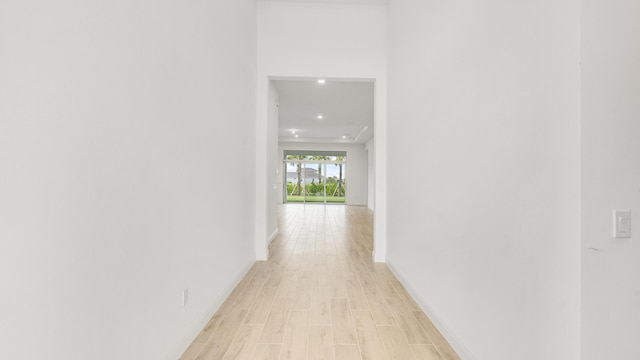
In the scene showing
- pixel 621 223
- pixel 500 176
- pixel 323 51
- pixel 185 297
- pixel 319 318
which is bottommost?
pixel 319 318

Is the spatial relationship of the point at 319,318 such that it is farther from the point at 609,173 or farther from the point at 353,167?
the point at 353,167

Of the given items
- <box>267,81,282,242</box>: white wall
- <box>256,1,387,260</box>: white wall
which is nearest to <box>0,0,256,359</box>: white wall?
<box>256,1,387,260</box>: white wall

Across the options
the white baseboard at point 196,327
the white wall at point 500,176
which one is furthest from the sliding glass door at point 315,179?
the white wall at point 500,176

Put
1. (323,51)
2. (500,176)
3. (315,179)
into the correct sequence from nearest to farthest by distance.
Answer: (500,176), (323,51), (315,179)

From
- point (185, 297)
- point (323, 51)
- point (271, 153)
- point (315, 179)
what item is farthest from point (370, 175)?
point (185, 297)

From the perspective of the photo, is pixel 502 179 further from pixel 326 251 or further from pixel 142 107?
pixel 326 251

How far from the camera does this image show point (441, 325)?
210cm

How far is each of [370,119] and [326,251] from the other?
516 centimetres

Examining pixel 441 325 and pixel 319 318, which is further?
pixel 319 318

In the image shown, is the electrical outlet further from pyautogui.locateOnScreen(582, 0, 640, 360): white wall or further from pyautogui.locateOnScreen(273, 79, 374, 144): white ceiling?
pyautogui.locateOnScreen(273, 79, 374, 144): white ceiling

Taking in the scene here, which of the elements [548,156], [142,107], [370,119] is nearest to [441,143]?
[548,156]

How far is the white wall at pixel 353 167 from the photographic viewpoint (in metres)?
13.1

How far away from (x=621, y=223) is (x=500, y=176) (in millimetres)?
491

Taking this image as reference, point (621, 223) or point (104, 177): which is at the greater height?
point (104, 177)
